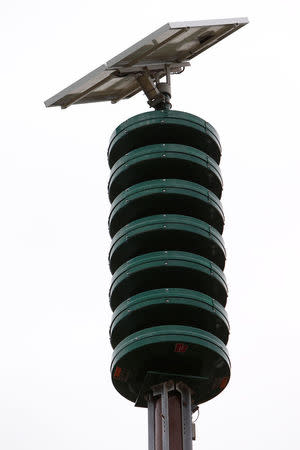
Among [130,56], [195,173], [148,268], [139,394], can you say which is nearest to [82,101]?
[130,56]

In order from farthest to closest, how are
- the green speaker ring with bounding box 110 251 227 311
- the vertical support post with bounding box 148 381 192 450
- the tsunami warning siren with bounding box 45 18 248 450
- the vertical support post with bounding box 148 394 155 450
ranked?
the green speaker ring with bounding box 110 251 227 311 < the tsunami warning siren with bounding box 45 18 248 450 < the vertical support post with bounding box 148 394 155 450 < the vertical support post with bounding box 148 381 192 450

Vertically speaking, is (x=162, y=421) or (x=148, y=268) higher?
A: (x=148, y=268)

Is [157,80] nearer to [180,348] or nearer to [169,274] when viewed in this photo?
[169,274]

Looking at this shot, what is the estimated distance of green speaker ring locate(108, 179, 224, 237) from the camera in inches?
2862

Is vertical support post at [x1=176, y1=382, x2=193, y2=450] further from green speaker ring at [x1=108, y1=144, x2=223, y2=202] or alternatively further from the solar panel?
the solar panel

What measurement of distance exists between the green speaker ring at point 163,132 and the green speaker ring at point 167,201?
11.8ft

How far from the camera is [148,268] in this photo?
6981cm

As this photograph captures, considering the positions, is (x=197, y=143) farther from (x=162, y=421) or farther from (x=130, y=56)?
(x=162, y=421)

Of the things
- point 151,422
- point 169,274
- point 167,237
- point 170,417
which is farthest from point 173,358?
point 167,237

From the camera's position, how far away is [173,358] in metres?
67.8

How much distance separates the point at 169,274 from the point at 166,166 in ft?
25.8

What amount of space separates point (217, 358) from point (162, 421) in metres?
5.10

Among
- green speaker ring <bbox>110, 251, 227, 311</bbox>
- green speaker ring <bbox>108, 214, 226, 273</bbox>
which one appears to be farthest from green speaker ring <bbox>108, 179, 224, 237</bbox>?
green speaker ring <bbox>110, 251, 227, 311</bbox>

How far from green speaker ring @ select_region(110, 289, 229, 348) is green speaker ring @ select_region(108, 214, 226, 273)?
360cm
